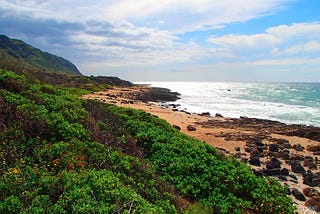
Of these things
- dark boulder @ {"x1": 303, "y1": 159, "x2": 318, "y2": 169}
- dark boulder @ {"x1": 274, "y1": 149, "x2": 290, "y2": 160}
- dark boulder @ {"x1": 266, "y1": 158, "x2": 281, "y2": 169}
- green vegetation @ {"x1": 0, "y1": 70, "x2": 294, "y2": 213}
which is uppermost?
green vegetation @ {"x1": 0, "y1": 70, "x2": 294, "y2": 213}

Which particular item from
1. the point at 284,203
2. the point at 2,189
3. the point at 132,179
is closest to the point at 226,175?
the point at 284,203

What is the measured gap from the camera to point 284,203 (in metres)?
7.24

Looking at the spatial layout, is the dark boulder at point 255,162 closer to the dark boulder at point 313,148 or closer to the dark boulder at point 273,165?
the dark boulder at point 273,165

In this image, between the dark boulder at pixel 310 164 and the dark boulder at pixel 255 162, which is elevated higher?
the dark boulder at pixel 255 162

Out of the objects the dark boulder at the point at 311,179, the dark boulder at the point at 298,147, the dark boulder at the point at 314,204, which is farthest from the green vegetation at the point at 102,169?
the dark boulder at the point at 298,147

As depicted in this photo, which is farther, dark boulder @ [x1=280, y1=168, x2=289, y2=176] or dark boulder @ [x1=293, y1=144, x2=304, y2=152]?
dark boulder @ [x1=293, y1=144, x2=304, y2=152]

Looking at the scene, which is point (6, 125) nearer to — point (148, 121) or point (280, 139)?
point (148, 121)

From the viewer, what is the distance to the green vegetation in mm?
4844

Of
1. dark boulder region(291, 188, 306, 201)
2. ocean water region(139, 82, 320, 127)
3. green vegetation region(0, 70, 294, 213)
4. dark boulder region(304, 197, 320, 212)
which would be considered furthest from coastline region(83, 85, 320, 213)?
ocean water region(139, 82, 320, 127)

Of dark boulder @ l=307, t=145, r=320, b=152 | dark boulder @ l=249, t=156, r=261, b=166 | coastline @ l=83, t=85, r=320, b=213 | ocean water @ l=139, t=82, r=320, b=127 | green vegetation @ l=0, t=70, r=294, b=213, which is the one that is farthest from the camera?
ocean water @ l=139, t=82, r=320, b=127

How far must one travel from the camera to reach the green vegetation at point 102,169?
4844 millimetres

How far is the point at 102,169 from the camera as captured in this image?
6.09m

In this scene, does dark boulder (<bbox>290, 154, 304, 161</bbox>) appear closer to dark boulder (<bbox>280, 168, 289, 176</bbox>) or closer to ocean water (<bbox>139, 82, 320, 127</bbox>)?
dark boulder (<bbox>280, 168, 289, 176</bbox>)

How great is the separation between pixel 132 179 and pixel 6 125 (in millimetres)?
3468
